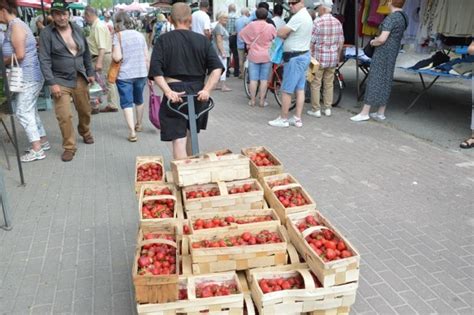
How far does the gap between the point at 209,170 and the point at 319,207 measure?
4.91 feet

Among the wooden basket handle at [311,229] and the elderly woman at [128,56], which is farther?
the elderly woman at [128,56]

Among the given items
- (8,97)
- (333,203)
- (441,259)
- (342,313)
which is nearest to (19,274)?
(8,97)

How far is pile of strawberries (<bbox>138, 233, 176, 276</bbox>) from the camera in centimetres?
249

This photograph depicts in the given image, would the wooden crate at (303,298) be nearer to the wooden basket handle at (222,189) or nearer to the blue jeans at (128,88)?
the wooden basket handle at (222,189)

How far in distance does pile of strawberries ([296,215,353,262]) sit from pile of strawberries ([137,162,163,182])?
5.06 ft

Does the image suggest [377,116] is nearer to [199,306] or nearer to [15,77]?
[15,77]

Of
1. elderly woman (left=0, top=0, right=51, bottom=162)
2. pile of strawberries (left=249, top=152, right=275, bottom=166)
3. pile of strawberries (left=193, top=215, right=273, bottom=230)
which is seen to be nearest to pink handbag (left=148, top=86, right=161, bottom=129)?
elderly woman (left=0, top=0, right=51, bottom=162)

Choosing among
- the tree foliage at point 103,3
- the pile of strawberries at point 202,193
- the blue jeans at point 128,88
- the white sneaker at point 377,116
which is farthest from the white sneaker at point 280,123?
the tree foliage at point 103,3

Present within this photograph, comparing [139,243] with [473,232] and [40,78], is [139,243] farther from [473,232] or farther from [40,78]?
[40,78]

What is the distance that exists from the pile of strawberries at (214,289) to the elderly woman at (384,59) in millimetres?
5384

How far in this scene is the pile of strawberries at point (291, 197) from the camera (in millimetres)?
3158

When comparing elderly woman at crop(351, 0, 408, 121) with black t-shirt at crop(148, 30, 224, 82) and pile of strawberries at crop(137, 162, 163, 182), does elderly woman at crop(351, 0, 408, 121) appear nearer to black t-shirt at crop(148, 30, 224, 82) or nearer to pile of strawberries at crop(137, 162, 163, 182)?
black t-shirt at crop(148, 30, 224, 82)

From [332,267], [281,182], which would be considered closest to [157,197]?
[281,182]

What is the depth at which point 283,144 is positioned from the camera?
6281mm
